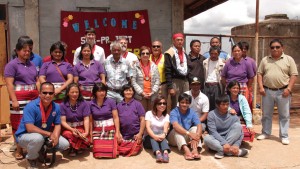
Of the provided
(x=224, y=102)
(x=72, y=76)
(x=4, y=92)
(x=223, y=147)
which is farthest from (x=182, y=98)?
(x=4, y=92)

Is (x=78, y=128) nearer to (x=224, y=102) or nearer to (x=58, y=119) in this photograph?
(x=58, y=119)

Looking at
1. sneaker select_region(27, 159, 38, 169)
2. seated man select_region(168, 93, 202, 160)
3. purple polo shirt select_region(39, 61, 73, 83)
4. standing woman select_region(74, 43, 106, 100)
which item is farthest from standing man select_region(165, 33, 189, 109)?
sneaker select_region(27, 159, 38, 169)

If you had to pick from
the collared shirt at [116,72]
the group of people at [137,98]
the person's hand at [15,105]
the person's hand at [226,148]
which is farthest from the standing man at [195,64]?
the person's hand at [15,105]

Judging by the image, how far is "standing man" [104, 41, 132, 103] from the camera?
5.02m

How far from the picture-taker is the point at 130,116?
4.82 meters

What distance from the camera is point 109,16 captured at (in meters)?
6.86

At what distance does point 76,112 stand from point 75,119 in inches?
4.1

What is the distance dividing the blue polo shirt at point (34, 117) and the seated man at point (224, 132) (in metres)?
2.25

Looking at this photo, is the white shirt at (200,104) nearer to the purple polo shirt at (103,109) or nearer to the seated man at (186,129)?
Answer: the seated man at (186,129)

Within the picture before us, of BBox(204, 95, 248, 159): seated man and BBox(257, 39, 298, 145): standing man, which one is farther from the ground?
BBox(257, 39, 298, 145): standing man

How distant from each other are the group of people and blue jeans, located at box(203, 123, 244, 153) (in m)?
0.01

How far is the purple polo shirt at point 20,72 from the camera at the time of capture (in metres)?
4.26

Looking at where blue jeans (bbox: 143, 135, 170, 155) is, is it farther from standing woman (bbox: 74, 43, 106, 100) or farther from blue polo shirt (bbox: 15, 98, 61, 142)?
blue polo shirt (bbox: 15, 98, 61, 142)

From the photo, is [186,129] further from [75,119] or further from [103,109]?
[75,119]
